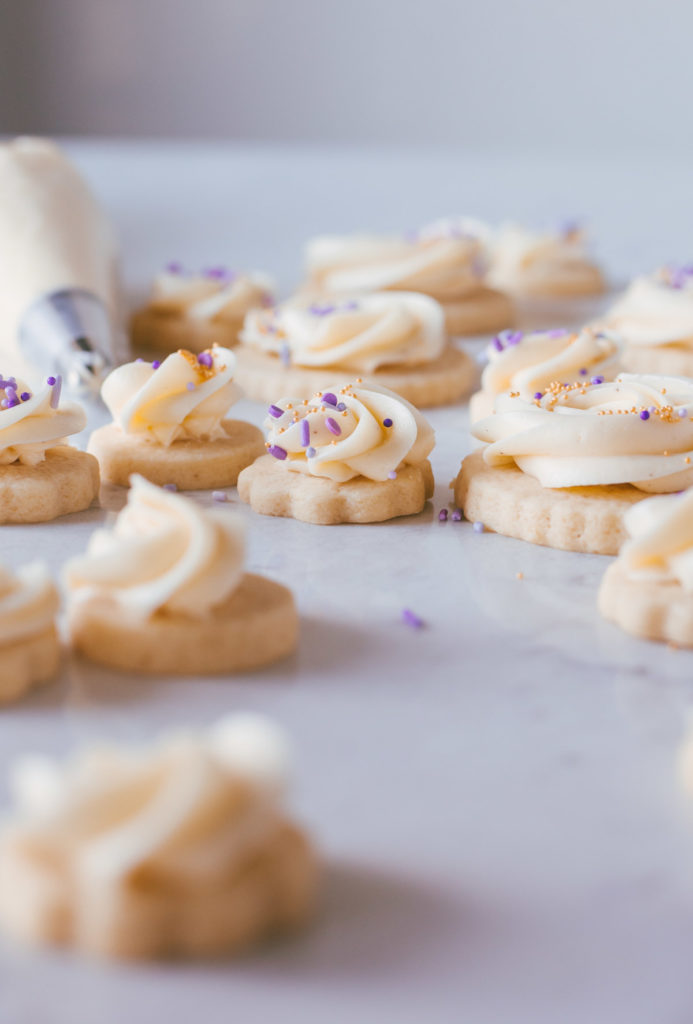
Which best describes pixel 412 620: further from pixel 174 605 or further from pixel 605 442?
pixel 605 442

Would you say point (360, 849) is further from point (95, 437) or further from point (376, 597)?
point (95, 437)

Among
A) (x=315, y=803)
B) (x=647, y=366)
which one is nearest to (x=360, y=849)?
(x=315, y=803)

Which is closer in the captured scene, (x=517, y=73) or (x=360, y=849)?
(x=360, y=849)

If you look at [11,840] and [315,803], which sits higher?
[11,840]

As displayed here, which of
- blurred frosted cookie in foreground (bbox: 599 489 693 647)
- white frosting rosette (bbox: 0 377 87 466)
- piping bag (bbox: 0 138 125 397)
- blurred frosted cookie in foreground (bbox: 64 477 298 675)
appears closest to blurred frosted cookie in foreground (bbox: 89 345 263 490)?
white frosting rosette (bbox: 0 377 87 466)

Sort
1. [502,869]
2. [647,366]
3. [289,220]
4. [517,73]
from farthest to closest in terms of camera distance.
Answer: [517,73]
[289,220]
[647,366]
[502,869]

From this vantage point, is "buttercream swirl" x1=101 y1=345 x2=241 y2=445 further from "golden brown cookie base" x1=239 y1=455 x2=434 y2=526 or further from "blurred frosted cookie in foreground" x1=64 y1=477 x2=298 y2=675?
"blurred frosted cookie in foreground" x1=64 y1=477 x2=298 y2=675

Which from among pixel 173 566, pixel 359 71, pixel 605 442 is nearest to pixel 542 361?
pixel 605 442
